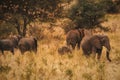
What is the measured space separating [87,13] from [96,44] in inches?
432

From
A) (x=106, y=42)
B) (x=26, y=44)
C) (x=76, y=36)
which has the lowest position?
(x=76, y=36)

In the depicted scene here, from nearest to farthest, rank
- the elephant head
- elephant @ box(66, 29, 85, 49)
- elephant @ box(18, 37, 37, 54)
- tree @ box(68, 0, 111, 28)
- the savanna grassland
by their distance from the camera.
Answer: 1. the savanna grassland
2. the elephant head
3. elephant @ box(18, 37, 37, 54)
4. elephant @ box(66, 29, 85, 49)
5. tree @ box(68, 0, 111, 28)

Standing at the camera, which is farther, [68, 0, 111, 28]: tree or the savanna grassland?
[68, 0, 111, 28]: tree

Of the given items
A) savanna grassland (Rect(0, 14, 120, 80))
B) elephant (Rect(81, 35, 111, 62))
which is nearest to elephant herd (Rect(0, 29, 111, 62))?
elephant (Rect(81, 35, 111, 62))

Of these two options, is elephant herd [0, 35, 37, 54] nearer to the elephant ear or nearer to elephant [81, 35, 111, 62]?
elephant [81, 35, 111, 62]

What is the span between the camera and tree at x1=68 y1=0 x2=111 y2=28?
24794mm

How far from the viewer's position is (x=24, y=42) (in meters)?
15.7

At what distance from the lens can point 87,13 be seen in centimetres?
2472

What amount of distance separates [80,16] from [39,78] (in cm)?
1524

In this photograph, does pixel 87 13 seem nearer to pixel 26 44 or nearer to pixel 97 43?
pixel 26 44

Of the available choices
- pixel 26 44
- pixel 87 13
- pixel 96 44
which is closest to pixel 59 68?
pixel 96 44

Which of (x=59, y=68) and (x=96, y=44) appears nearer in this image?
(x=59, y=68)

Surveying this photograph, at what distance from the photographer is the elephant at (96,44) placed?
1367 cm

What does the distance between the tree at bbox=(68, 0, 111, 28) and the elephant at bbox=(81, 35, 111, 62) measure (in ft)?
32.6
